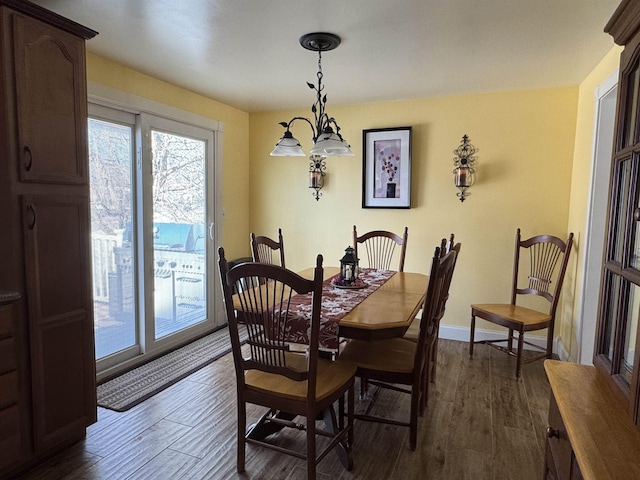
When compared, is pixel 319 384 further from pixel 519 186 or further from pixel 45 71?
pixel 519 186

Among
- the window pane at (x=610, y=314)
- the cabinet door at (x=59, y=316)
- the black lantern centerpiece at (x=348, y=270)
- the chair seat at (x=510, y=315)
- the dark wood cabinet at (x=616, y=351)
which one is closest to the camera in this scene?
the dark wood cabinet at (x=616, y=351)

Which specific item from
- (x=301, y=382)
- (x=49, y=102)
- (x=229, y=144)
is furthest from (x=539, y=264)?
(x=49, y=102)

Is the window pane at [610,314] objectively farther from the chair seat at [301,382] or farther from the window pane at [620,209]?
the chair seat at [301,382]

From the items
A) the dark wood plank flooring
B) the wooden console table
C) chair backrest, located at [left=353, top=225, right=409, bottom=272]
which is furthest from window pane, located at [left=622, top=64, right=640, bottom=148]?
chair backrest, located at [left=353, top=225, right=409, bottom=272]

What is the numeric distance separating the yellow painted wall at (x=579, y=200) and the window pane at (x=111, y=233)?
3464mm

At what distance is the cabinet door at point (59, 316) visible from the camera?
1.91 meters

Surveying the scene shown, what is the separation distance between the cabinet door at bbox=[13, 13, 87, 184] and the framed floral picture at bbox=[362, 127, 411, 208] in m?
2.59

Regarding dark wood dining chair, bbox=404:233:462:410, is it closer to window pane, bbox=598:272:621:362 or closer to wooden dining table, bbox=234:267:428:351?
wooden dining table, bbox=234:267:428:351

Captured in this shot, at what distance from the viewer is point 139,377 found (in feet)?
9.84

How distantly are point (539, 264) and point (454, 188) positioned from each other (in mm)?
1002

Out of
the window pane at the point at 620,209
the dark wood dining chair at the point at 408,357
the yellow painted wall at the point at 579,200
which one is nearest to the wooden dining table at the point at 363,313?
the dark wood dining chair at the point at 408,357

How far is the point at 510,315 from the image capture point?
316 cm

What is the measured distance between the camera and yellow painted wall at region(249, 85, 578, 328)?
3.50 m

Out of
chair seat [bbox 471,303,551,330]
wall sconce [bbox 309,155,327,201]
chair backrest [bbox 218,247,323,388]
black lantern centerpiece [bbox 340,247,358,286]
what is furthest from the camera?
wall sconce [bbox 309,155,327,201]
